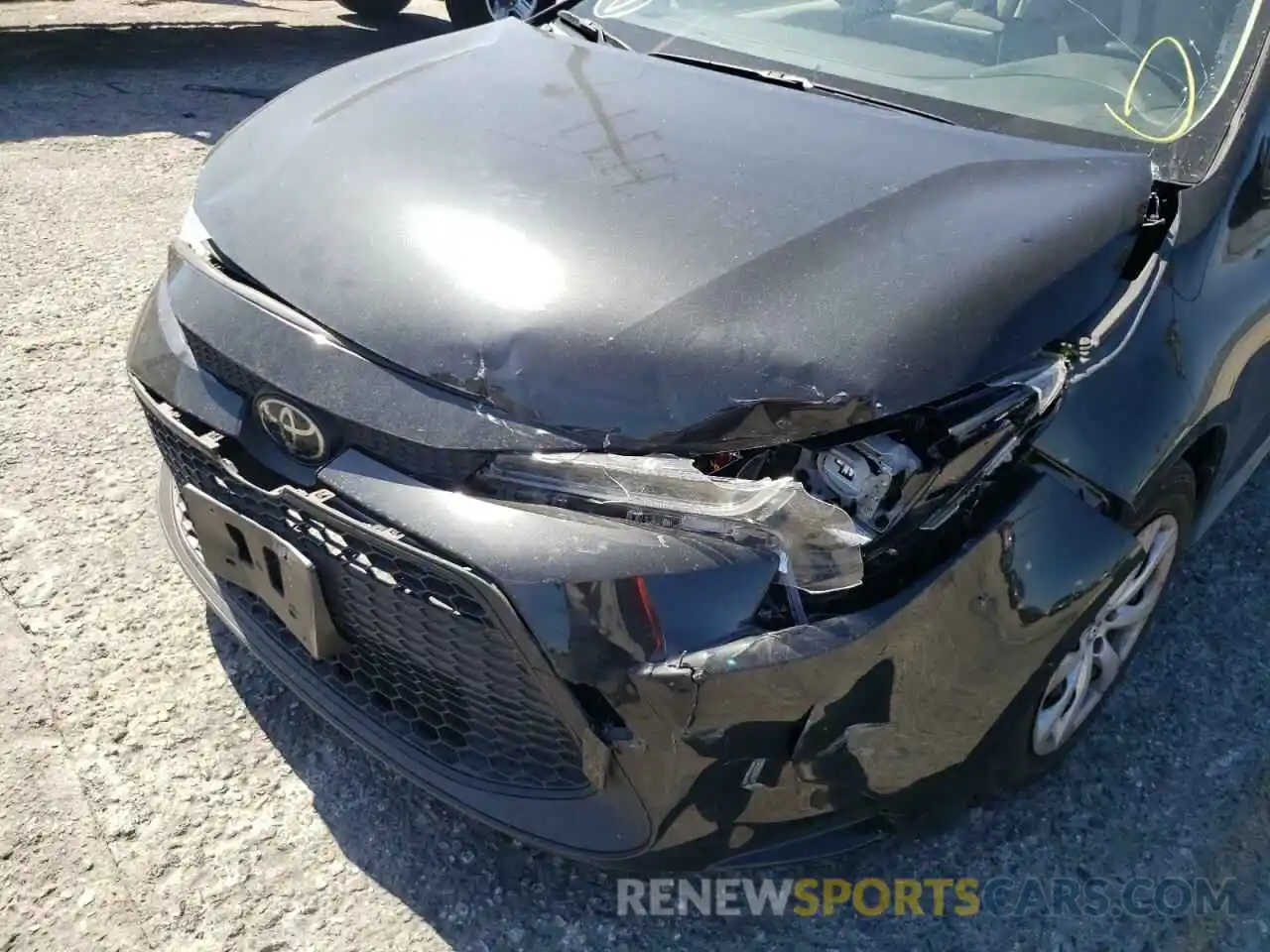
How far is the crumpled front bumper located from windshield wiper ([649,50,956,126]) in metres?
0.97

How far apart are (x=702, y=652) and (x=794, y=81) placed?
1.48 meters

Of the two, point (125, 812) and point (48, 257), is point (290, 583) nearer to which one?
point (125, 812)

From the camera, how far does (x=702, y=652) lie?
159 centimetres

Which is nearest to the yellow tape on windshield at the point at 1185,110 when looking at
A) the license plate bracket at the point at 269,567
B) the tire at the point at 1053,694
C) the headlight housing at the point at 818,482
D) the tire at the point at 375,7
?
the tire at the point at 1053,694

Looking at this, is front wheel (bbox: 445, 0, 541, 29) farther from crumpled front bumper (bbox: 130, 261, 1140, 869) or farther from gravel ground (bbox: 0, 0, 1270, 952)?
crumpled front bumper (bbox: 130, 261, 1140, 869)

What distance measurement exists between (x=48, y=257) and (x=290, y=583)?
10.7 ft

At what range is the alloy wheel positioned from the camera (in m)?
2.11

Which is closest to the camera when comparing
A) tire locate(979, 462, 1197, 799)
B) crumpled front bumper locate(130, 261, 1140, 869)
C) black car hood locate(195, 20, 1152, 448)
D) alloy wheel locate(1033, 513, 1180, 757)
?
crumpled front bumper locate(130, 261, 1140, 869)

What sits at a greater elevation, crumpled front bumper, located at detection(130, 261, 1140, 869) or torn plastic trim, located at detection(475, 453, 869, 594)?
torn plastic trim, located at detection(475, 453, 869, 594)

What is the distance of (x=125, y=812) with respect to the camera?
86.4 inches

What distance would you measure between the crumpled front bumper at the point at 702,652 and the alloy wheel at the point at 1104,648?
0.22 meters

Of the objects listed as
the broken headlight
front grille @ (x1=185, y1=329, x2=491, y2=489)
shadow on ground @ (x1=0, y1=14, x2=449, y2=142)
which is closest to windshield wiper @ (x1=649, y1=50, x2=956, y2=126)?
the broken headlight

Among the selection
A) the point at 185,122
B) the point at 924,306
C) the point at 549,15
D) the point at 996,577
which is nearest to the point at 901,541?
the point at 996,577

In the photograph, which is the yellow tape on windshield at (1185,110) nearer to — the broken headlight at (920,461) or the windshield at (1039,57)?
the windshield at (1039,57)
